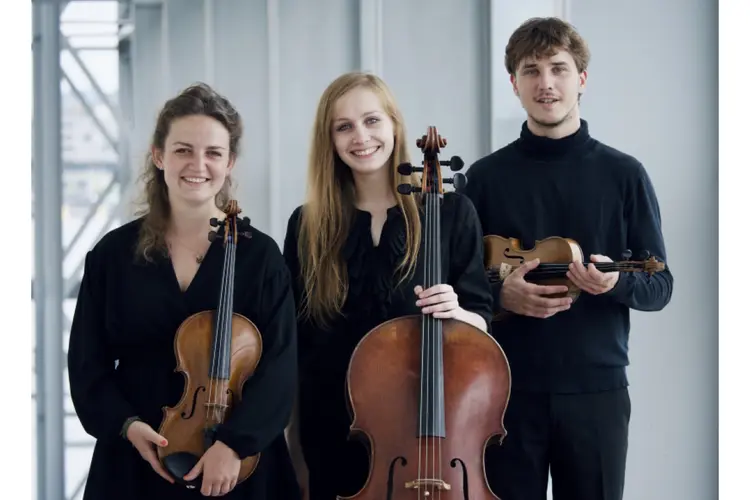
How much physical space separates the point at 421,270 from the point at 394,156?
27cm

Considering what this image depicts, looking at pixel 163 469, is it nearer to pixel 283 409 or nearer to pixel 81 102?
pixel 283 409

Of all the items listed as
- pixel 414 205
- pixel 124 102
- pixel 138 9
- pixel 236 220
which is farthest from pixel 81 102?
pixel 414 205

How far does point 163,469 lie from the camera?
1.59 metres

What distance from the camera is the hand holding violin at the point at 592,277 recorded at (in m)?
1.76

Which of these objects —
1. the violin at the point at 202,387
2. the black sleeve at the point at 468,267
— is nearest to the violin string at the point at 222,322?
the violin at the point at 202,387

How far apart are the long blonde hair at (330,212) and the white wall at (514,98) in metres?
0.47

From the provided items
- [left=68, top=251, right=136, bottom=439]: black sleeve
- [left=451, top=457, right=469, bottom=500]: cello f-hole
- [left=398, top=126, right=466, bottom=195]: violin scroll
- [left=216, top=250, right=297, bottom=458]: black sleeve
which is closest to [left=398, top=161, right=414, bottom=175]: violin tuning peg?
[left=398, top=126, right=466, bottom=195]: violin scroll

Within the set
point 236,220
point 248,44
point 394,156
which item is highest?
point 248,44

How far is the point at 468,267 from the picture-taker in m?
1.74

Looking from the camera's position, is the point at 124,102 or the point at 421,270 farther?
the point at 124,102

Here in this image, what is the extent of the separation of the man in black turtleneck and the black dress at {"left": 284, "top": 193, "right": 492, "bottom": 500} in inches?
6.5

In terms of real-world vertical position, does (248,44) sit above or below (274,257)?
above

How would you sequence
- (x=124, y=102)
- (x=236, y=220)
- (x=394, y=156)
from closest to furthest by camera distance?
(x=236, y=220) < (x=394, y=156) < (x=124, y=102)

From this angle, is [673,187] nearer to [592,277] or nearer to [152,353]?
[592,277]
